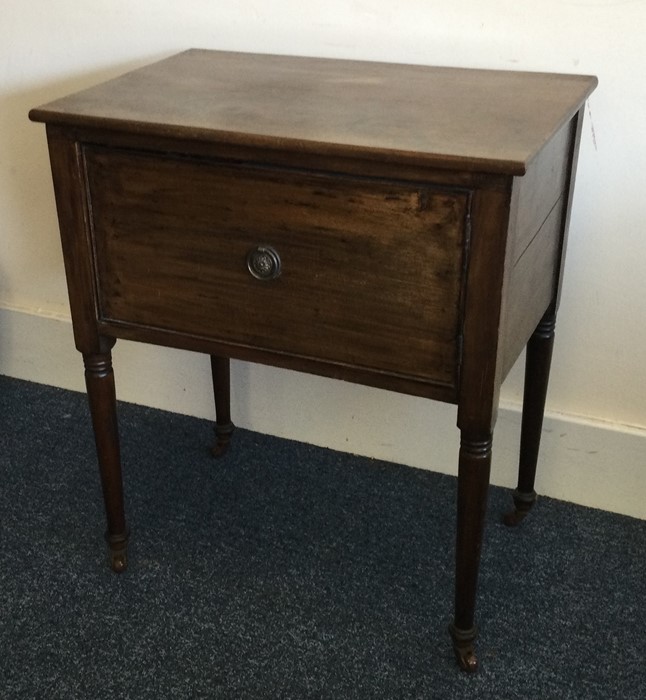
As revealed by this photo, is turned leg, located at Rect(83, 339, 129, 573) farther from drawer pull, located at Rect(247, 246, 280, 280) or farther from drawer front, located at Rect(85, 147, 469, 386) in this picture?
drawer pull, located at Rect(247, 246, 280, 280)

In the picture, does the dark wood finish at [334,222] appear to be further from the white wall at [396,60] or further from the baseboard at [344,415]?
the baseboard at [344,415]

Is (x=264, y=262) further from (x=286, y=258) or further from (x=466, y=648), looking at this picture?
(x=466, y=648)

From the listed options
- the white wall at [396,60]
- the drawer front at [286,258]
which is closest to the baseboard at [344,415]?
the white wall at [396,60]

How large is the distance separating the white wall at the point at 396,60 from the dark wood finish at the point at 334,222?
10 centimetres

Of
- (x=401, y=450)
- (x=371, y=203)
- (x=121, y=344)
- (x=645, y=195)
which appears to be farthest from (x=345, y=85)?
(x=121, y=344)

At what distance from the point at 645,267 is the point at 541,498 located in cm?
46

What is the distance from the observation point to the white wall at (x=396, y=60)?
1.42 meters

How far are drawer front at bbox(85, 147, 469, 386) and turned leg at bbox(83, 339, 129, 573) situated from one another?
0.13 metres

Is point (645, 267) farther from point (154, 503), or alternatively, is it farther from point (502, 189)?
point (154, 503)

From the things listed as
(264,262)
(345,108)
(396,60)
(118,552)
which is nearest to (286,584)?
(118,552)

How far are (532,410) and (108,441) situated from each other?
67 centimetres

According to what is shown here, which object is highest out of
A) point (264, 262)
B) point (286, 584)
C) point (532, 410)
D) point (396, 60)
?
point (396, 60)

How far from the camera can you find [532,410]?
5.04ft

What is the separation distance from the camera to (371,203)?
3.54 feet
